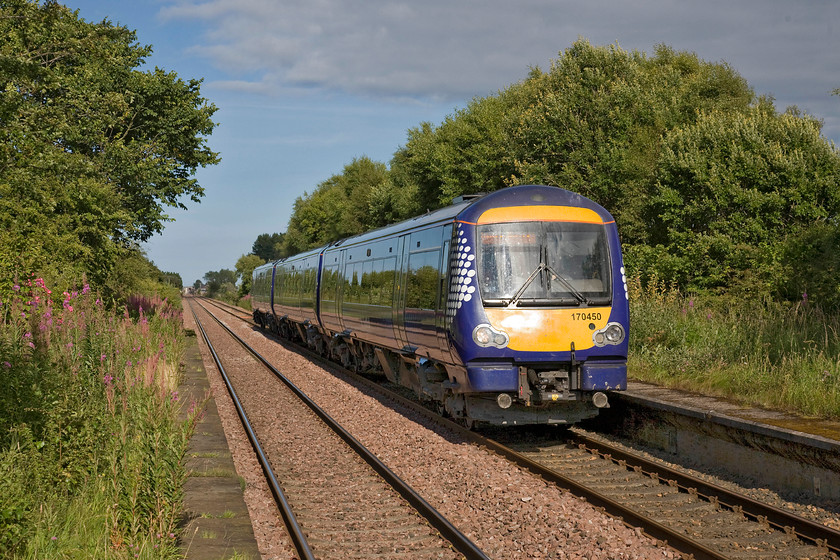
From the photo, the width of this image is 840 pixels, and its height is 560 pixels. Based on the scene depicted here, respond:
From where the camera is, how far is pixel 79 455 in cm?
719

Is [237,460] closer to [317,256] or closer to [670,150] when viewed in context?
[317,256]

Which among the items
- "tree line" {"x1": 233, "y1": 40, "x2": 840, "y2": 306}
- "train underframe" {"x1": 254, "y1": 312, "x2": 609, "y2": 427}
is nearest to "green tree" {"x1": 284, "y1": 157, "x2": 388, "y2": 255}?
"tree line" {"x1": 233, "y1": 40, "x2": 840, "y2": 306}

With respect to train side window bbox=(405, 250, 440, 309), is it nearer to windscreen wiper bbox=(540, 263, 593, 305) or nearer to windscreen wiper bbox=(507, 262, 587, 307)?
windscreen wiper bbox=(507, 262, 587, 307)

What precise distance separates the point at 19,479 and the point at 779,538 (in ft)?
19.7

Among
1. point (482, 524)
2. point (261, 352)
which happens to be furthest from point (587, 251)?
point (261, 352)

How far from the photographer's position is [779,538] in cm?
636

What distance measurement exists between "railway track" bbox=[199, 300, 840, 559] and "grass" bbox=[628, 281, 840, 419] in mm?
2423

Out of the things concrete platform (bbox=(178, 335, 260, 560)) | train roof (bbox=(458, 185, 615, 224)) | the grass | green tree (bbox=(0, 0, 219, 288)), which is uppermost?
green tree (bbox=(0, 0, 219, 288))

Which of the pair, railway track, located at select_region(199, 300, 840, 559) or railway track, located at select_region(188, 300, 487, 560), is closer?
railway track, located at select_region(199, 300, 840, 559)

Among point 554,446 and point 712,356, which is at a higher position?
point 712,356

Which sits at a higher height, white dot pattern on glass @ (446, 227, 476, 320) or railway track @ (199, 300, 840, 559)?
white dot pattern on glass @ (446, 227, 476, 320)

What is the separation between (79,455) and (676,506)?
5494 mm

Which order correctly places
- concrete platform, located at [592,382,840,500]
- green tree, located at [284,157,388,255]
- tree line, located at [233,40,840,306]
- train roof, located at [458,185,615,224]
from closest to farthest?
concrete platform, located at [592,382,840,500] < train roof, located at [458,185,615,224] < tree line, located at [233,40,840,306] < green tree, located at [284,157,388,255]

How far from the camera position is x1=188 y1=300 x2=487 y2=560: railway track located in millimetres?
6414
